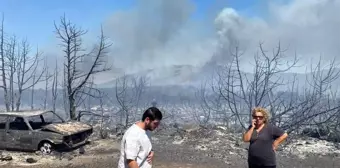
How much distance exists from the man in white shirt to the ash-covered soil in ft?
20.6

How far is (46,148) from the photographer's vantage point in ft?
34.7

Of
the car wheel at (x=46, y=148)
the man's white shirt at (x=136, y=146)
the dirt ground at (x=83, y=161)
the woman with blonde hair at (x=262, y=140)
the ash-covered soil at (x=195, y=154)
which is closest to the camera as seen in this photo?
the man's white shirt at (x=136, y=146)

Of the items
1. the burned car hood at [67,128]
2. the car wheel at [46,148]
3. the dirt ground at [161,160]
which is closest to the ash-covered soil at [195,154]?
the dirt ground at [161,160]

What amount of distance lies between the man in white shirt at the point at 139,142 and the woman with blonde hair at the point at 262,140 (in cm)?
171

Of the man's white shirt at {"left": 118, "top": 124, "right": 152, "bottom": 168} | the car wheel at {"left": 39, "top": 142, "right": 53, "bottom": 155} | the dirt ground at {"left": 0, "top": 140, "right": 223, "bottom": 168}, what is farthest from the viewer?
the car wheel at {"left": 39, "top": 142, "right": 53, "bottom": 155}

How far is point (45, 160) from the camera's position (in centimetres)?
1017

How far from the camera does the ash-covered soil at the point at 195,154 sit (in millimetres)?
10000

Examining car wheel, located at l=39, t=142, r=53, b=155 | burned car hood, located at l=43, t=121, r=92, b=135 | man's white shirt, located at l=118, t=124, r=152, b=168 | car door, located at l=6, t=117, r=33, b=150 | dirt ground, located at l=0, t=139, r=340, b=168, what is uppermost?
man's white shirt, located at l=118, t=124, r=152, b=168

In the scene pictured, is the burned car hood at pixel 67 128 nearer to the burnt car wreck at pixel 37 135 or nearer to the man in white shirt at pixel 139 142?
the burnt car wreck at pixel 37 135

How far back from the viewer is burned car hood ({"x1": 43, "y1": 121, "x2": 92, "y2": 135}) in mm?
10734

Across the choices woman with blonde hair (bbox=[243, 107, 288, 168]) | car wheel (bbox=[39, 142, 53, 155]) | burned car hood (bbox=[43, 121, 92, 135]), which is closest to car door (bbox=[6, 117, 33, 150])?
car wheel (bbox=[39, 142, 53, 155])

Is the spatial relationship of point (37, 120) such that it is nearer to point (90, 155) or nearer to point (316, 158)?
point (90, 155)

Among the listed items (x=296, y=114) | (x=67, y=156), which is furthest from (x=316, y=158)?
(x=67, y=156)

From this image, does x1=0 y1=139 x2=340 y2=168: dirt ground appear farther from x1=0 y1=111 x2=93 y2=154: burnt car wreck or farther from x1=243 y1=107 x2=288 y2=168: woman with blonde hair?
x1=243 y1=107 x2=288 y2=168: woman with blonde hair
